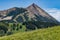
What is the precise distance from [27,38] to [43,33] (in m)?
5.29

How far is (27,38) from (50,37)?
16.5ft

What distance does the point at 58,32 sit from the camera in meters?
48.0

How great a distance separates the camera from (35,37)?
44.7 m

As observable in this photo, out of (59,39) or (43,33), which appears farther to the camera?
(43,33)

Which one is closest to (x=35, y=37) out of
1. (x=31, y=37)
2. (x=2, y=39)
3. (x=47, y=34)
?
(x=31, y=37)

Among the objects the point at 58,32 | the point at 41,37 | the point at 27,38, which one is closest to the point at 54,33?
the point at 58,32

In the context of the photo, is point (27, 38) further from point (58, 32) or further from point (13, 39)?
point (58, 32)

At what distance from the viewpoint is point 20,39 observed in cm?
4369

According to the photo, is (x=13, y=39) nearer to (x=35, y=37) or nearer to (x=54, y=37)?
(x=35, y=37)

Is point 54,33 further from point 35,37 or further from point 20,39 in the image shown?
point 20,39

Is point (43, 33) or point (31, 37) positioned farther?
point (43, 33)

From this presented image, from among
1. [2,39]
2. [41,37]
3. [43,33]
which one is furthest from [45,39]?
[2,39]

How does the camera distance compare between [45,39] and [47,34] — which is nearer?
[45,39]

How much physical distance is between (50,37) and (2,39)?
34.3ft
